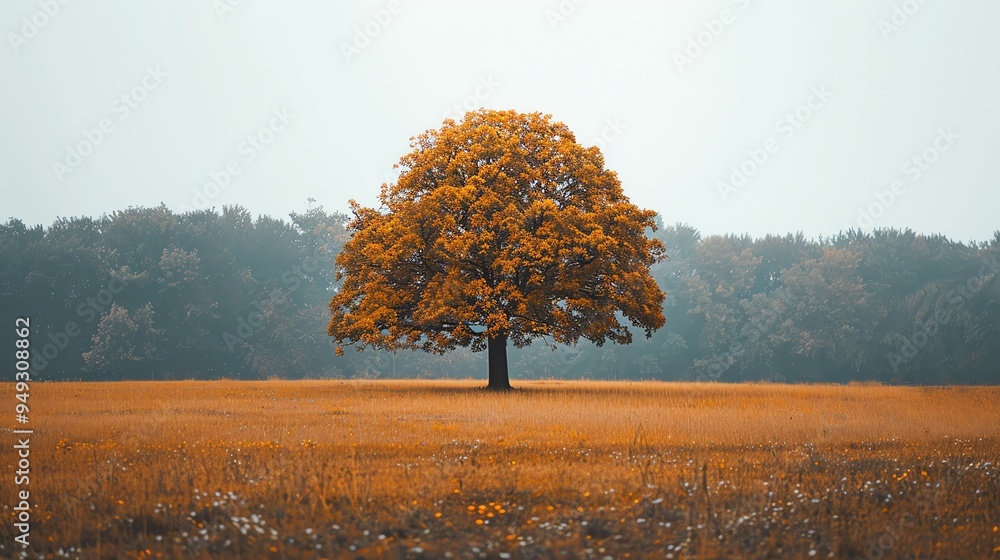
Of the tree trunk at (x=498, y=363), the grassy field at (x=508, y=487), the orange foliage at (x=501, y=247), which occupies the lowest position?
the grassy field at (x=508, y=487)

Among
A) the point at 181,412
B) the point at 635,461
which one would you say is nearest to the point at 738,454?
the point at 635,461

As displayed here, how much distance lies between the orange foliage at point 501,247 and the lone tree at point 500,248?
0.06 meters

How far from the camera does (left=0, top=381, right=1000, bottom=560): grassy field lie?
415 inches

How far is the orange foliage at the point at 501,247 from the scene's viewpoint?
37219 millimetres

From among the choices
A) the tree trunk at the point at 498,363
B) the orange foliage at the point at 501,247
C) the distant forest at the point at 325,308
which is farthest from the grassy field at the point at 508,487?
the distant forest at the point at 325,308

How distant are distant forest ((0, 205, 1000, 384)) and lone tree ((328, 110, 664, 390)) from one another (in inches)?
1610

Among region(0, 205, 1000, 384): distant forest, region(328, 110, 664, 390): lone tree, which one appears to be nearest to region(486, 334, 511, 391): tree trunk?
region(328, 110, 664, 390): lone tree

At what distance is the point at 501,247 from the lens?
39344mm

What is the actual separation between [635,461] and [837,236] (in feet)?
324

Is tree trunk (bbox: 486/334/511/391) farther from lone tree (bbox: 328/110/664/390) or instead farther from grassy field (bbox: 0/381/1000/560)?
grassy field (bbox: 0/381/1000/560)

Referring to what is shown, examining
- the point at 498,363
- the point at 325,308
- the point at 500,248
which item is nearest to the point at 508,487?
the point at 500,248

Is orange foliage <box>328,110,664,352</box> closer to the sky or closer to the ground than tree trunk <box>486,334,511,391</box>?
closer to the sky

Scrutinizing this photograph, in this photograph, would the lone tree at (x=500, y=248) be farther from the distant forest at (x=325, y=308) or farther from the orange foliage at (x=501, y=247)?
the distant forest at (x=325, y=308)

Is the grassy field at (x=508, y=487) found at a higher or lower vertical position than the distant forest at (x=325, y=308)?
lower
